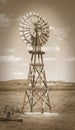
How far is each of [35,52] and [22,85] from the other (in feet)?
4.66

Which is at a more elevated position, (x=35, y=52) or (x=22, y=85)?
(x=35, y=52)

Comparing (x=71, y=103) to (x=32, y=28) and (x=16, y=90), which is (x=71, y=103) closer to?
(x=16, y=90)

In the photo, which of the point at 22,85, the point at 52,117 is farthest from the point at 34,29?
the point at 52,117

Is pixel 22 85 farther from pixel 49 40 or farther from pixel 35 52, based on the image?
pixel 49 40

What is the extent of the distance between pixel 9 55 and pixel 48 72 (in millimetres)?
1537

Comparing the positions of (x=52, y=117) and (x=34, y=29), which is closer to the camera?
(x=52, y=117)

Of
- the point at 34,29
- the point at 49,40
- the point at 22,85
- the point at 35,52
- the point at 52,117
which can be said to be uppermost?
the point at 34,29

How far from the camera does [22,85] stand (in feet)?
38.9

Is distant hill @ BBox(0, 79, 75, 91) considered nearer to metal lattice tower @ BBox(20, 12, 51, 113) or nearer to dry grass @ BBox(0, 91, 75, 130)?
dry grass @ BBox(0, 91, 75, 130)

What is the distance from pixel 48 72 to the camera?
11.7m

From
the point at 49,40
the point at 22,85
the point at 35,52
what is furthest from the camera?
the point at 22,85

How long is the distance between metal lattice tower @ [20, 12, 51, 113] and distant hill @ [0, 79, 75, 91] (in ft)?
1.00

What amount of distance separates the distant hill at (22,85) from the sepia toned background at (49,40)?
15cm

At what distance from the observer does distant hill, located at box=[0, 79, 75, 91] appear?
11.6m
